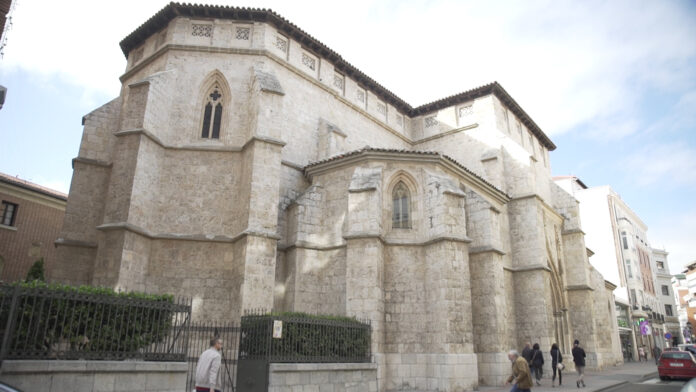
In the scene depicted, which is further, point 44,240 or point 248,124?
point 44,240

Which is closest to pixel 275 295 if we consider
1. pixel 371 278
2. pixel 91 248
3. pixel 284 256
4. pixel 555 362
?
pixel 284 256

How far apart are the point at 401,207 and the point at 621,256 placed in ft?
108

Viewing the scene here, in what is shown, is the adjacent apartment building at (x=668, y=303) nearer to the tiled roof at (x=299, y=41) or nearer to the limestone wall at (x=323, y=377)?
the tiled roof at (x=299, y=41)

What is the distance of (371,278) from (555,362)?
7.40 meters

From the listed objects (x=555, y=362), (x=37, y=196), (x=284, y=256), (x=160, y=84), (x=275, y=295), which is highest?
(x=160, y=84)

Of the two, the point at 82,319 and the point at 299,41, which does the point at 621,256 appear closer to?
the point at 299,41

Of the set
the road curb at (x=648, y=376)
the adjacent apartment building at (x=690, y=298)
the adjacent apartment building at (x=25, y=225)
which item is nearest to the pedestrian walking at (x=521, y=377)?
the road curb at (x=648, y=376)

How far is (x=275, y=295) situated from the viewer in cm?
1458

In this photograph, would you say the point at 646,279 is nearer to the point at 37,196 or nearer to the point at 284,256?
the point at 284,256

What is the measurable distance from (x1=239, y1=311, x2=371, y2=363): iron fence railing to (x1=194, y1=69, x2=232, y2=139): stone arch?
821cm

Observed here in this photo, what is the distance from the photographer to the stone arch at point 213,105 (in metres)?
15.9

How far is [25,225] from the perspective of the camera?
21.6 m

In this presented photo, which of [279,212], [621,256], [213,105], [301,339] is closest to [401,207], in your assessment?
[279,212]

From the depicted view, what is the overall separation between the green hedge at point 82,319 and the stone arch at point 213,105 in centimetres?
892
